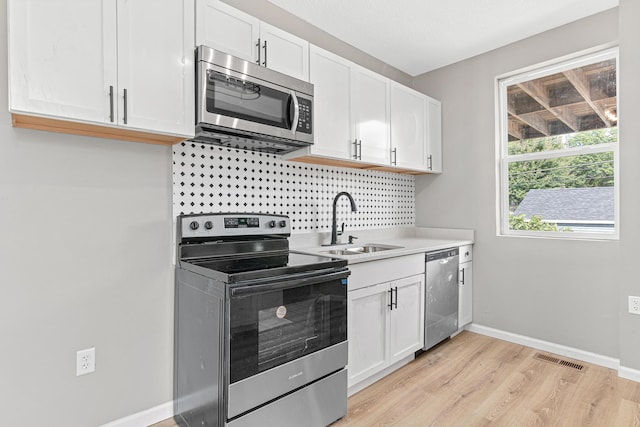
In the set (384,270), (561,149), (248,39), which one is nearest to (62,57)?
(248,39)

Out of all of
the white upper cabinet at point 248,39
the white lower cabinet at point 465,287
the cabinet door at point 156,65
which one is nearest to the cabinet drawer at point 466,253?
the white lower cabinet at point 465,287

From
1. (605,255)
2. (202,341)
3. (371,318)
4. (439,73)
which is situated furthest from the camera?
(439,73)

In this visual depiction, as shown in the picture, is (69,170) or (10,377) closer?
(10,377)

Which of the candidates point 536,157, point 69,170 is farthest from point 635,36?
point 69,170

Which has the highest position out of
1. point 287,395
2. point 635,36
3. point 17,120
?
point 635,36

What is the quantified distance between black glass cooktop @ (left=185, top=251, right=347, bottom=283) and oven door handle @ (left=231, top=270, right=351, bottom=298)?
4 centimetres

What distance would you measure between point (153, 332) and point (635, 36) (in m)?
3.62

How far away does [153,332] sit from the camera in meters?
1.93

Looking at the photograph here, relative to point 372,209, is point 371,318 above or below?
below

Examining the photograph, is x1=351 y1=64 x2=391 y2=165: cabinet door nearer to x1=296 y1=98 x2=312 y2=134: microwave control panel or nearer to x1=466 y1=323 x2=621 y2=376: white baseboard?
x1=296 y1=98 x2=312 y2=134: microwave control panel

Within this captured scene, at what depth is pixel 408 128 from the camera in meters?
3.16

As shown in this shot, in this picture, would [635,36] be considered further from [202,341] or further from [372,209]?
Answer: [202,341]

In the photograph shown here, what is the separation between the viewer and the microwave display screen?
1808 millimetres

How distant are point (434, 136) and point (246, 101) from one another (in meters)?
2.21
